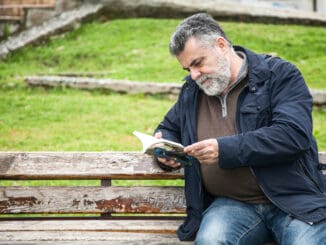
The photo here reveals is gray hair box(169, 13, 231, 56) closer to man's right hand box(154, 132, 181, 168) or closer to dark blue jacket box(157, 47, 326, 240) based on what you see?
dark blue jacket box(157, 47, 326, 240)

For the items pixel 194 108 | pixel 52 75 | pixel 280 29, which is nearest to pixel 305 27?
pixel 280 29

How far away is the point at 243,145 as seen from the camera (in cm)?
291

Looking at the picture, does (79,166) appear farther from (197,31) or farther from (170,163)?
(197,31)

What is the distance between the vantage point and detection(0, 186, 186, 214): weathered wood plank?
11.7 feet

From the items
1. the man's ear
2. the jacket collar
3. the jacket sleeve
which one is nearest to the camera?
the jacket sleeve

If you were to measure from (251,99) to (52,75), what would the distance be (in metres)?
5.73

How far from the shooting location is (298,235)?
9.27 ft

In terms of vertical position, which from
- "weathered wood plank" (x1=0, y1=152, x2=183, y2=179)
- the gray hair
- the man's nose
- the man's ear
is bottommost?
"weathered wood plank" (x1=0, y1=152, x2=183, y2=179)

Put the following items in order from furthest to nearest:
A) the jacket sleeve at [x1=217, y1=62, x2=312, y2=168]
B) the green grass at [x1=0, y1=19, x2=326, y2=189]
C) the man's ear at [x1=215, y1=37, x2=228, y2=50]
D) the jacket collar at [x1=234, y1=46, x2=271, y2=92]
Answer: the green grass at [x1=0, y1=19, x2=326, y2=189] < the man's ear at [x1=215, y1=37, x2=228, y2=50] < the jacket collar at [x1=234, y1=46, x2=271, y2=92] < the jacket sleeve at [x1=217, y1=62, x2=312, y2=168]

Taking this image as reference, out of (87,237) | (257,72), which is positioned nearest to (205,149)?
(257,72)

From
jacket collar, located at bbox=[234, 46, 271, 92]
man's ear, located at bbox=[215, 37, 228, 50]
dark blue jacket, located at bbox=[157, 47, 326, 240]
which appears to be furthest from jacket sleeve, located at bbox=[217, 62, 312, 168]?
man's ear, located at bbox=[215, 37, 228, 50]

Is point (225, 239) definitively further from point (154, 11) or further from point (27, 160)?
point (154, 11)

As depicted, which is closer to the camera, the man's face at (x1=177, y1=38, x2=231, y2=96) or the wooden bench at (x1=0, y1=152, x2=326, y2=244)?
the man's face at (x1=177, y1=38, x2=231, y2=96)

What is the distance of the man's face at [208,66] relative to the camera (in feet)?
10.5
